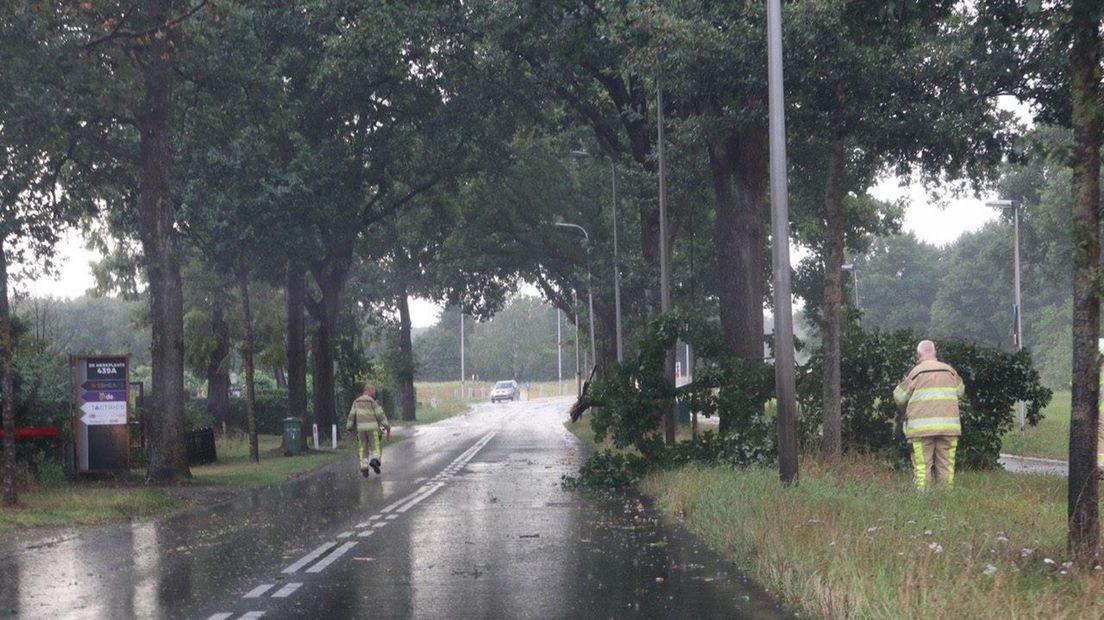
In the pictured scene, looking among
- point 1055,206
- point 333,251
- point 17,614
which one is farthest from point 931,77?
point 1055,206

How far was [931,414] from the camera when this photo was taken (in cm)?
1524

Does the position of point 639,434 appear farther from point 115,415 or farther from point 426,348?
point 426,348

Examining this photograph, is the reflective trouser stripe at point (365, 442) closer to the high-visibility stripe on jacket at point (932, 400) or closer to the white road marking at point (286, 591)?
the high-visibility stripe on jacket at point (932, 400)

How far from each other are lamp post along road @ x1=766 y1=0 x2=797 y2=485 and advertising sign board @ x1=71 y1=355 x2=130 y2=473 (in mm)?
13602

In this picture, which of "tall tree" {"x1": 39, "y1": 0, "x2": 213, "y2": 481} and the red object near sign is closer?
"tall tree" {"x1": 39, "y1": 0, "x2": 213, "y2": 481}

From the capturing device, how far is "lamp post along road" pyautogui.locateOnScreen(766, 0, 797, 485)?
1575 cm

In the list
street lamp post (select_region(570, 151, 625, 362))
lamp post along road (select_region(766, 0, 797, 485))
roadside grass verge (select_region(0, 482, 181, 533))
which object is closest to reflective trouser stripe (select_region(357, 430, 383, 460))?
roadside grass verge (select_region(0, 482, 181, 533))

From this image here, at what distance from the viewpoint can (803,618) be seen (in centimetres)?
947

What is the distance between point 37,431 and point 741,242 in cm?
1283

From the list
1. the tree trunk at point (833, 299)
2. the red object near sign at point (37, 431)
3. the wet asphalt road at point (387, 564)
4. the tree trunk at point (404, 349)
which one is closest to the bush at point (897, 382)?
the tree trunk at point (833, 299)

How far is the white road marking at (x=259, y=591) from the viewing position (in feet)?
36.5

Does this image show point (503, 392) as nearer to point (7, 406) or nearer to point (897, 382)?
point (897, 382)

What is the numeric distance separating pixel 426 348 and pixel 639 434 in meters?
128

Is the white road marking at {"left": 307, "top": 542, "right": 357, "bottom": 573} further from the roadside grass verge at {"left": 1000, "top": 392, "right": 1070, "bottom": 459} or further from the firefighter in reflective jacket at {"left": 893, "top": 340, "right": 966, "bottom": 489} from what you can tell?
the roadside grass verge at {"left": 1000, "top": 392, "right": 1070, "bottom": 459}
